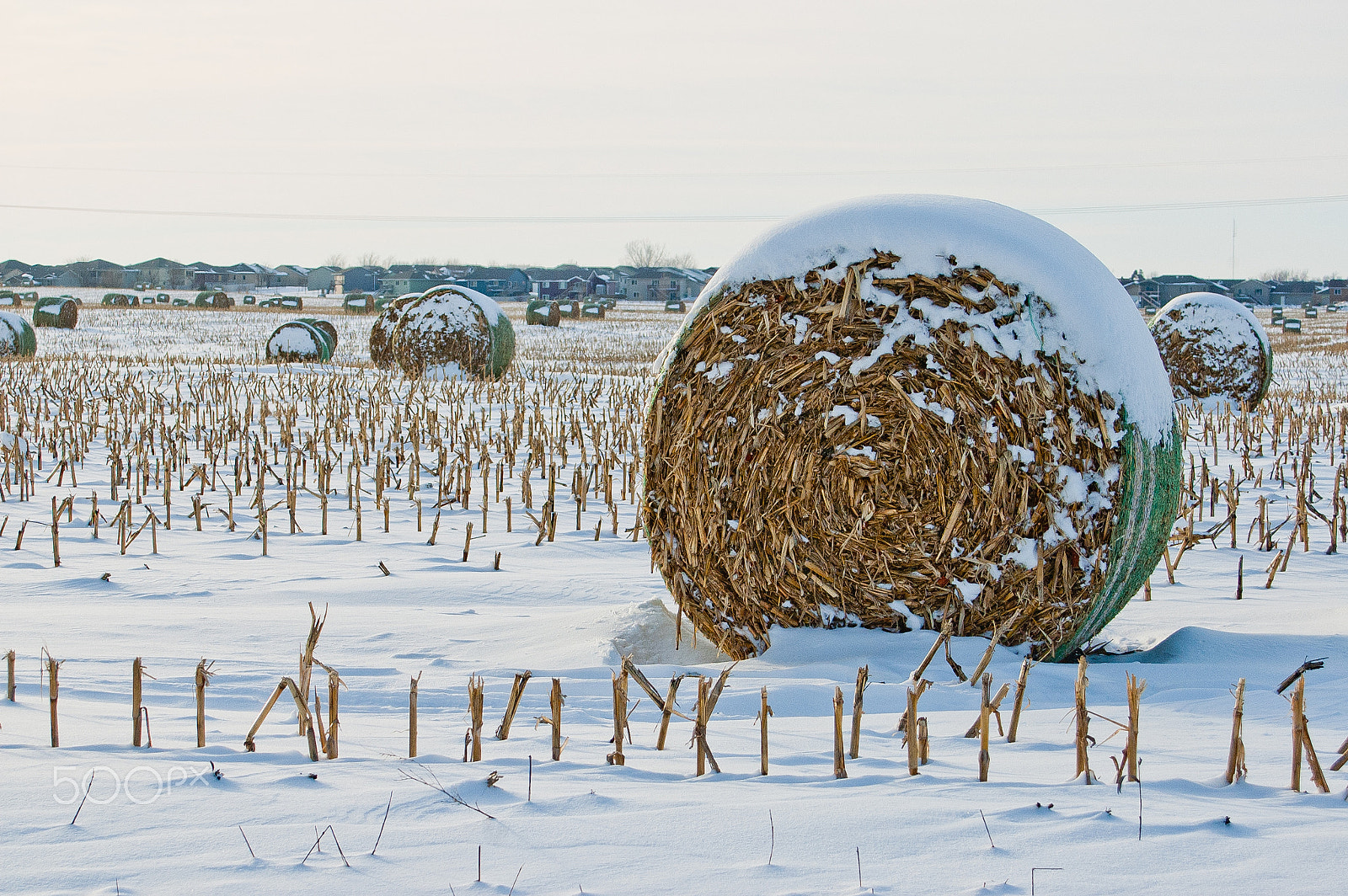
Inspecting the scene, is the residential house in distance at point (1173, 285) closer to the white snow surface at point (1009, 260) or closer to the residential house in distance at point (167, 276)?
the residential house in distance at point (167, 276)

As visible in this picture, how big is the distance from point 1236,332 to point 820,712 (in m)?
14.3

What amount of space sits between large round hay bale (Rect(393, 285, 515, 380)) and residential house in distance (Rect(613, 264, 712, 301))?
79762 mm

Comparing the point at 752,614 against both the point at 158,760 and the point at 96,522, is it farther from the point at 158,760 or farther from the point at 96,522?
the point at 96,522

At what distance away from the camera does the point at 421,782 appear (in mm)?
2703

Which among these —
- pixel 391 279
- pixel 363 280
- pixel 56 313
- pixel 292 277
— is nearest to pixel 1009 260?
pixel 56 313

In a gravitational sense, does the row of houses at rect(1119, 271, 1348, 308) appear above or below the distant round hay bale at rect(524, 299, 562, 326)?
above

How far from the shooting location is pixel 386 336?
1786cm

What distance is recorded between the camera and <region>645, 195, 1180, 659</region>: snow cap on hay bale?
4.19m

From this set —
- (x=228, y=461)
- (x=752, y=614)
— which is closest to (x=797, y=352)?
(x=752, y=614)

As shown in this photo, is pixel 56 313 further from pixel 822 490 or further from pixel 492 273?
pixel 492 273

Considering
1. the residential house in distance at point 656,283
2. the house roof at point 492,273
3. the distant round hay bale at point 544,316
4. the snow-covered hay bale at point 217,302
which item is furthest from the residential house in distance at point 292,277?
the distant round hay bale at point 544,316

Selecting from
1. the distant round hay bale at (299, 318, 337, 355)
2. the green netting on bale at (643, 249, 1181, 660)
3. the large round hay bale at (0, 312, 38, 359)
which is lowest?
the green netting on bale at (643, 249, 1181, 660)

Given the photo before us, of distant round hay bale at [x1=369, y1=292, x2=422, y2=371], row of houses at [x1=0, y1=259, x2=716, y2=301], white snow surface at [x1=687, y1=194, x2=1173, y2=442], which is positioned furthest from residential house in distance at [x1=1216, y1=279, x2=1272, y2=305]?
white snow surface at [x1=687, y1=194, x2=1173, y2=442]

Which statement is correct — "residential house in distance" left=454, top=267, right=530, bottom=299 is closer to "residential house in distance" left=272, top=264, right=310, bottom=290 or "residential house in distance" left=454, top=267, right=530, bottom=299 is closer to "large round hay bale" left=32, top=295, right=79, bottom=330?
"residential house in distance" left=272, top=264, right=310, bottom=290
